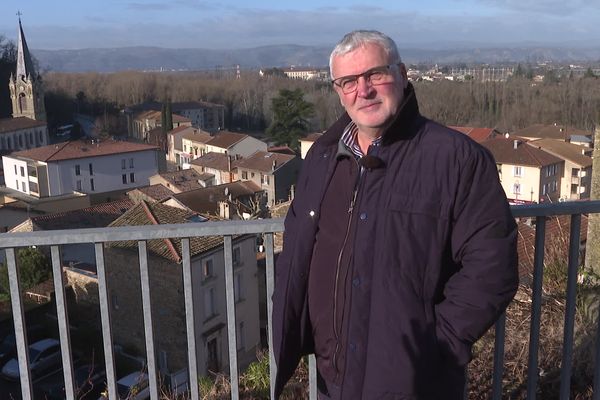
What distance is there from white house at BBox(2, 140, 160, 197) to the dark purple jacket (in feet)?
115

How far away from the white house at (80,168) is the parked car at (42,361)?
31030 millimetres

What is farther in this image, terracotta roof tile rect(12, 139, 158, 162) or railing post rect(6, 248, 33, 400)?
terracotta roof tile rect(12, 139, 158, 162)

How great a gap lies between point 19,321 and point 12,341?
3.99m

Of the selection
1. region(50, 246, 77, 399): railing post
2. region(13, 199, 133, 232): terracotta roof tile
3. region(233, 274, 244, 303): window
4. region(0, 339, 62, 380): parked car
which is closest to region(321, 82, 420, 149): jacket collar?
region(50, 246, 77, 399): railing post

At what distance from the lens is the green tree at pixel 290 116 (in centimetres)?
4531

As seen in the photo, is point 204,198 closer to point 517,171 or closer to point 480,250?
point 517,171

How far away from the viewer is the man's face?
1.63 metres

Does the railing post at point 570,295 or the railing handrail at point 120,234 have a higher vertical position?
the railing handrail at point 120,234

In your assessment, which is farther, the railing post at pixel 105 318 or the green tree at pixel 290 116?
the green tree at pixel 290 116

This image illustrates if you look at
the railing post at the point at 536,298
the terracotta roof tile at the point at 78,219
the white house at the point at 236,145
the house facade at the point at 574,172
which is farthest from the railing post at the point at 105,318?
the white house at the point at 236,145

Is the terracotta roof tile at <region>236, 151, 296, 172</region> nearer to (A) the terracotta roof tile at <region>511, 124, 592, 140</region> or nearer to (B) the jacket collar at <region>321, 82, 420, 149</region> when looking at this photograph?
(A) the terracotta roof tile at <region>511, 124, 592, 140</region>

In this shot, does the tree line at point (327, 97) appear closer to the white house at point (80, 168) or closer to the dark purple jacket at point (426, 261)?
the white house at point (80, 168)

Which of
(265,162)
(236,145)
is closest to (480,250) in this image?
(265,162)

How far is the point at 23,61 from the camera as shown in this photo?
56.3 metres
